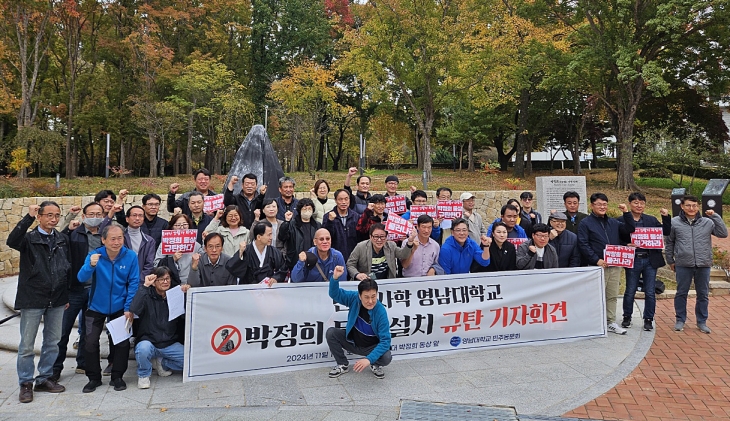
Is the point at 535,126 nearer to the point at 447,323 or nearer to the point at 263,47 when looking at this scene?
the point at 263,47

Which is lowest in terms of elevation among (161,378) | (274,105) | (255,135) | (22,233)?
(161,378)

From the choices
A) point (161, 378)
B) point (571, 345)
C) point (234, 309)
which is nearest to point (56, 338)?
point (161, 378)

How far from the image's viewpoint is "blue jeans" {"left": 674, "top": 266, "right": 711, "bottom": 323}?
6277 millimetres

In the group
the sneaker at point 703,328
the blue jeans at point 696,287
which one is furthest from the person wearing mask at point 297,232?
the sneaker at point 703,328

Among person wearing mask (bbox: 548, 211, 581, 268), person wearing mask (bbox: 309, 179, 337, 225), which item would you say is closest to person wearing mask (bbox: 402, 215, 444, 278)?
person wearing mask (bbox: 309, 179, 337, 225)

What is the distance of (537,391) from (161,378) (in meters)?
3.70

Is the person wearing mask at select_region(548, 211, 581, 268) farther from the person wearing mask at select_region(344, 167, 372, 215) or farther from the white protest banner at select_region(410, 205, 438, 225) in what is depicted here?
the person wearing mask at select_region(344, 167, 372, 215)

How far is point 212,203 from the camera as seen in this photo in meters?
6.28

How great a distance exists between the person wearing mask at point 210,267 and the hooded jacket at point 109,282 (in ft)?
1.97

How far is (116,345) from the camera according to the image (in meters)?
4.48

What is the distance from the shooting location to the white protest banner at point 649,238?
5.99m

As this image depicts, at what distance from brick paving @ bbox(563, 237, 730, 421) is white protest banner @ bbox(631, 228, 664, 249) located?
1231 millimetres

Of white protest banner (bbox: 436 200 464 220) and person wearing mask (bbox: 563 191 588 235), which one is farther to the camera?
person wearing mask (bbox: 563 191 588 235)

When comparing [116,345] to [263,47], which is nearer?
[116,345]
